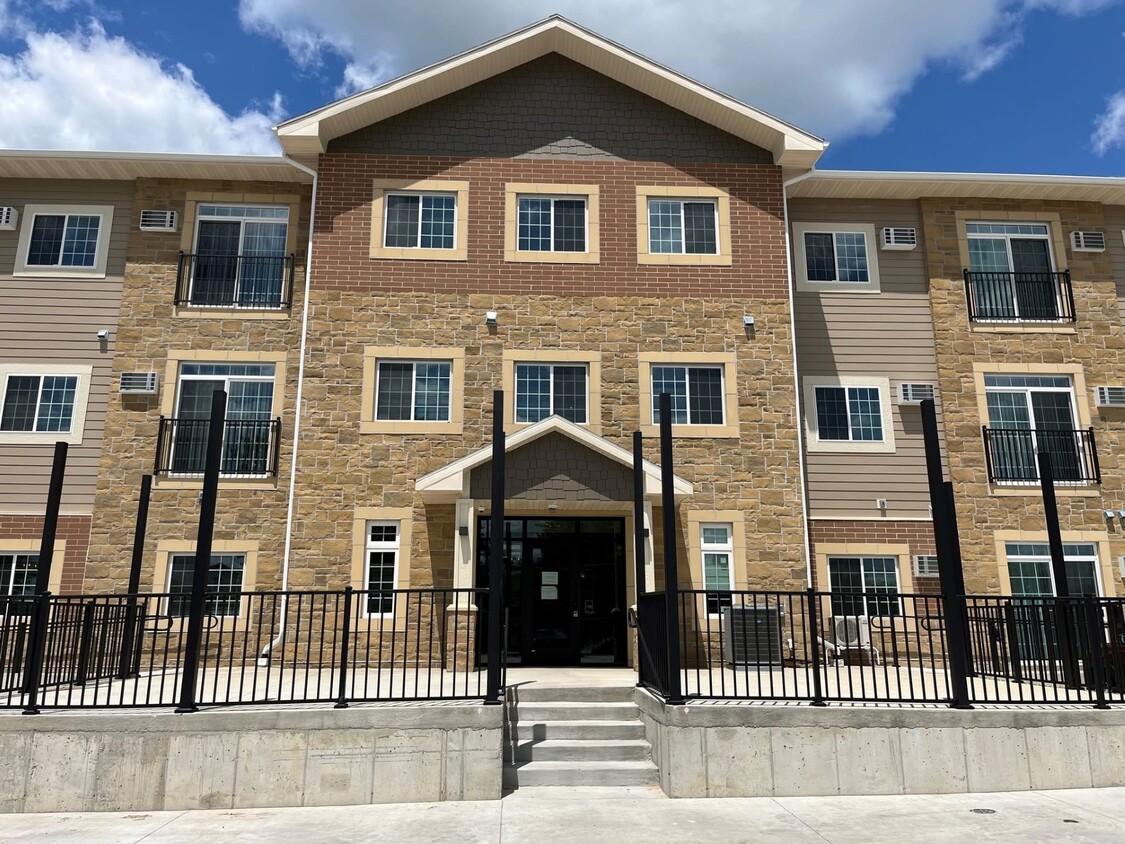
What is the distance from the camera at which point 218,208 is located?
50.5 ft

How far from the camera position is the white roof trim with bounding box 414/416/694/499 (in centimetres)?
1257

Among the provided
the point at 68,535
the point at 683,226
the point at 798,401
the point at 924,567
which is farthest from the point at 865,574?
the point at 68,535

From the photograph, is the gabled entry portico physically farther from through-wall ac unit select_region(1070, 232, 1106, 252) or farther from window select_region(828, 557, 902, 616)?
through-wall ac unit select_region(1070, 232, 1106, 252)

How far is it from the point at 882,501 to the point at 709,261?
533 centimetres

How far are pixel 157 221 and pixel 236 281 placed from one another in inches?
70.9

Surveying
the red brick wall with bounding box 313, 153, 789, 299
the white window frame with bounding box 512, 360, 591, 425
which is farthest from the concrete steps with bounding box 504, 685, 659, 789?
the red brick wall with bounding box 313, 153, 789, 299

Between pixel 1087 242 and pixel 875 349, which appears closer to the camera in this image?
pixel 875 349

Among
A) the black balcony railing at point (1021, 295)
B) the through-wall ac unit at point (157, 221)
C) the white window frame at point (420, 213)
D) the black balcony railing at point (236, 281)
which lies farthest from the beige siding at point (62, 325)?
the black balcony railing at point (1021, 295)

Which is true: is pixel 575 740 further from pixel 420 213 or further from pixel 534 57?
pixel 534 57

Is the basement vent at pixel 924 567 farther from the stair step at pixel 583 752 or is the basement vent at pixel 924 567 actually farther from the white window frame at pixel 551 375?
the stair step at pixel 583 752

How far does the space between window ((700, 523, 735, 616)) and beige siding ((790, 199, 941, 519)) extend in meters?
2.11

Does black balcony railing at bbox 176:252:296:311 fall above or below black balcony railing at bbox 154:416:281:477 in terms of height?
above

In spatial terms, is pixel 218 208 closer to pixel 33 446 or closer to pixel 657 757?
pixel 33 446

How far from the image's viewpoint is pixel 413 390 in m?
14.3
